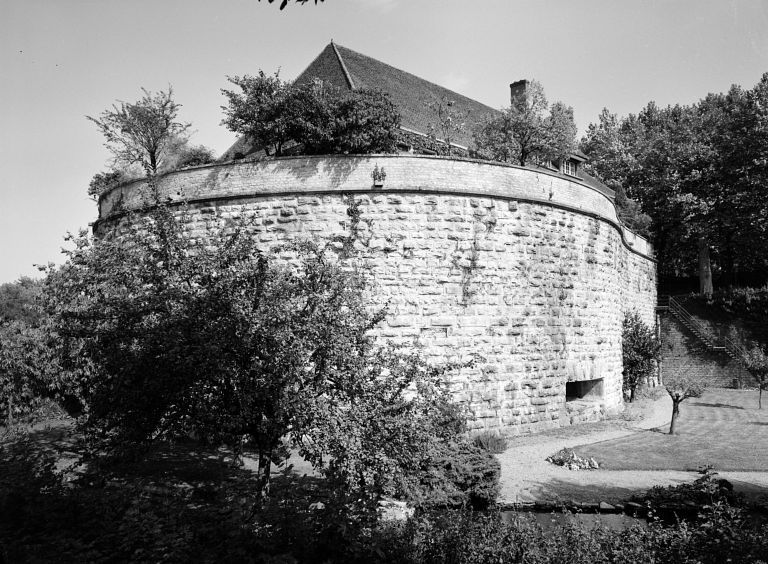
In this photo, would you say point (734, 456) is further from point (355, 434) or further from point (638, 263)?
point (638, 263)

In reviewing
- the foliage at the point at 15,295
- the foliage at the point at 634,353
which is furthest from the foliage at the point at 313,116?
the foliage at the point at 15,295

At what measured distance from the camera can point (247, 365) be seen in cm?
673

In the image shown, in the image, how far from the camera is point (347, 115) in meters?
15.2

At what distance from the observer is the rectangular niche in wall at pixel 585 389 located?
16.7 meters

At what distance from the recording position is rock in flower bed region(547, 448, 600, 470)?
11.5m

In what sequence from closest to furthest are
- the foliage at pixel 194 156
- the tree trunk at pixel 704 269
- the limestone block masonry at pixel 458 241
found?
the limestone block masonry at pixel 458 241 → the foliage at pixel 194 156 → the tree trunk at pixel 704 269

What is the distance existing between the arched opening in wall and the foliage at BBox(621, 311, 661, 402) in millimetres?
3977

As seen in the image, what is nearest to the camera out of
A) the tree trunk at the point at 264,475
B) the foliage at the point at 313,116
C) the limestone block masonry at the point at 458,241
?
the tree trunk at the point at 264,475

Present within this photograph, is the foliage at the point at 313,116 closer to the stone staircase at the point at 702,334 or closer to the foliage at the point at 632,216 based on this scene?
the foliage at the point at 632,216

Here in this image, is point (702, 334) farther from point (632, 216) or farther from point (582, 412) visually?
point (582, 412)

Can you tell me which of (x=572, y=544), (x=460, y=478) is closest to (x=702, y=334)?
(x=460, y=478)

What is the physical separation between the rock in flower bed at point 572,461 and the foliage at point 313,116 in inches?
363

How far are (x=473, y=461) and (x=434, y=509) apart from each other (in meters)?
1.29

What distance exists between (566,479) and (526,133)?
47.3 ft
